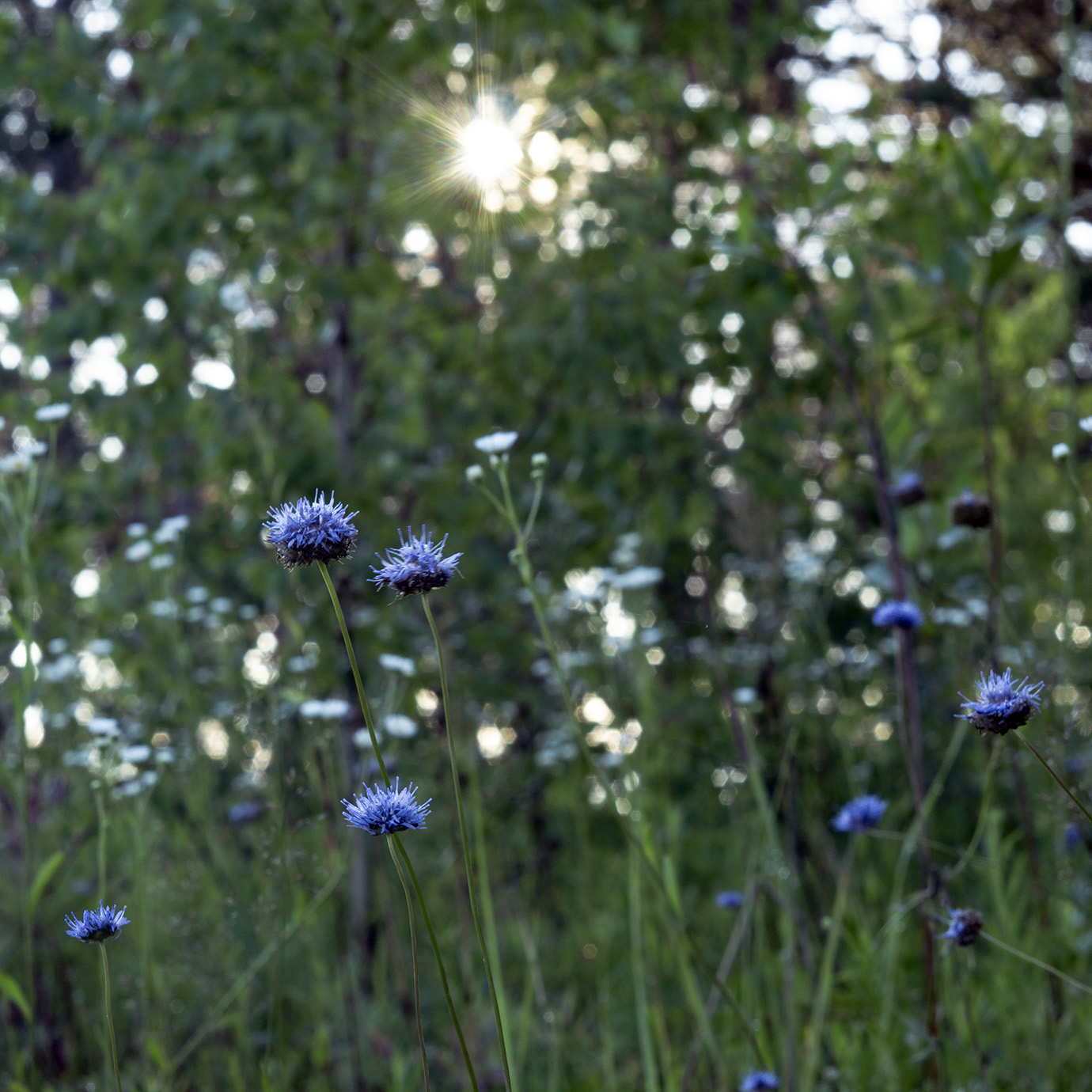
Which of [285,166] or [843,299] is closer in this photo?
[843,299]

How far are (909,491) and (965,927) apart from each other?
89 centimetres

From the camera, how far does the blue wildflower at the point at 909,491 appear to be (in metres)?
1.96

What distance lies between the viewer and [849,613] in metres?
3.39

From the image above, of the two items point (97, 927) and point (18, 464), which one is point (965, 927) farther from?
point (18, 464)

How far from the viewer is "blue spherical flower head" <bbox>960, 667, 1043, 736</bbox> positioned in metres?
0.91

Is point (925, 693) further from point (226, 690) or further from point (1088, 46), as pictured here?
point (1088, 46)

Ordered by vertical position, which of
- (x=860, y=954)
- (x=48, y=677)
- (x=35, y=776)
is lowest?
(x=860, y=954)

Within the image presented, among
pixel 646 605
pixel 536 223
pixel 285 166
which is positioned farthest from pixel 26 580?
pixel 536 223

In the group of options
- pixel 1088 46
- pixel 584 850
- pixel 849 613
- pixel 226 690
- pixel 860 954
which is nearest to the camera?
pixel 860 954

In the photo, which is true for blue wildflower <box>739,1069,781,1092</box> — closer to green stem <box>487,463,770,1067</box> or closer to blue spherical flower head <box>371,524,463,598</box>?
green stem <box>487,463,770,1067</box>

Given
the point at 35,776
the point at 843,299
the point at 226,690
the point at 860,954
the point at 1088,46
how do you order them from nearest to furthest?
the point at 860,954 → the point at 35,776 → the point at 843,299 → the point at 226,690 → the point at 1088,46

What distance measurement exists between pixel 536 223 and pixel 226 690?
6.65 ft

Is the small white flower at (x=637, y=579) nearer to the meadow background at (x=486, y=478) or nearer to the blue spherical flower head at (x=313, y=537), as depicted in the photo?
the meadow background at (x=486, y=478)

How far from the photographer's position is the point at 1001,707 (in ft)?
3.02
